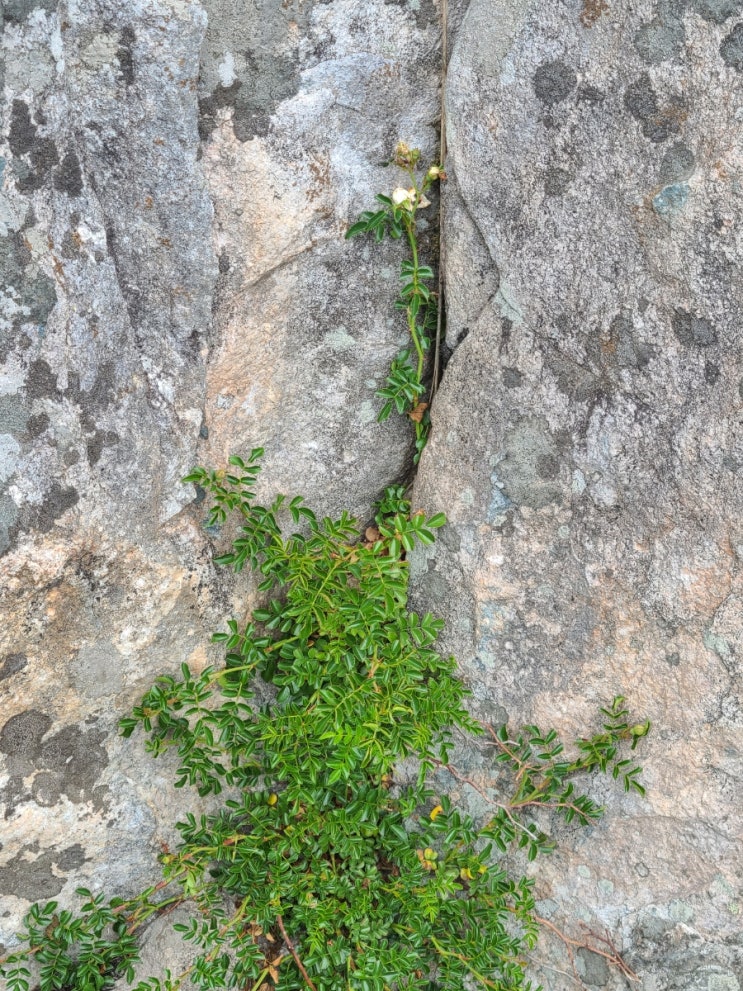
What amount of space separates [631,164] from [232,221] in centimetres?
103

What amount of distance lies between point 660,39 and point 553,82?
0.88 ft

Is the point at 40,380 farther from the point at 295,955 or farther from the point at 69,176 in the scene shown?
the point at 295,955

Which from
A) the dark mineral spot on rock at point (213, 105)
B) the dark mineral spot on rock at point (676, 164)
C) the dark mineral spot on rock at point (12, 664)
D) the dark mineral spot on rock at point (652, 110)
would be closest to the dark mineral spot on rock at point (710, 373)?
the dark mineral spot on rock at point (676, 164)

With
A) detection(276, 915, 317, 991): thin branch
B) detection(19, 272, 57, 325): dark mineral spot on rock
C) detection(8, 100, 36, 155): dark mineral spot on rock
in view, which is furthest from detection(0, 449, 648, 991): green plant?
detection(8, 100, 36, 155): dark mineral spot on rock

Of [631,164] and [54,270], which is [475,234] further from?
[54,270]

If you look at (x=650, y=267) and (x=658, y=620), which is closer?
(x=650, y=267)

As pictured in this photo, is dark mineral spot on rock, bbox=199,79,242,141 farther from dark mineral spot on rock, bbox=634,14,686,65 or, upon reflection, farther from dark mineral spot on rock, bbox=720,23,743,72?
dark mineral spot on rock, bbox=720,23,743,72

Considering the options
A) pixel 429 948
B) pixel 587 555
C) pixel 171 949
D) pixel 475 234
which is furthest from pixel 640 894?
pixel 475 234

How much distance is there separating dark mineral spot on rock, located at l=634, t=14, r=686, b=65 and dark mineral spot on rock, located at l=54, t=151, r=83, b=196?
1.36 meters

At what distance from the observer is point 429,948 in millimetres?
2736

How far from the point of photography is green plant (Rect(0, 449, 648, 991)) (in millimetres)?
2443

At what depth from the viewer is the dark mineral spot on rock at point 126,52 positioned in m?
2.05

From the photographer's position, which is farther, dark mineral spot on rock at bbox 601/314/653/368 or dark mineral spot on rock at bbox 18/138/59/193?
dark mineral spot on rock at bbox 601/314/653/368

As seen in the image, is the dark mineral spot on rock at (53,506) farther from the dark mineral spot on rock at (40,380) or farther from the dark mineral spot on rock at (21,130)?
the dark mineral spot on rock at (21,130)
